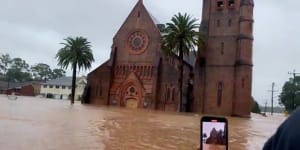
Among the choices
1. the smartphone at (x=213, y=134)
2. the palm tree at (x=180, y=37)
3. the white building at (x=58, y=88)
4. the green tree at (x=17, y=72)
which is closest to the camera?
the smartphone at (x=213, y=134)

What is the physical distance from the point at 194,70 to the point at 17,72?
291ft

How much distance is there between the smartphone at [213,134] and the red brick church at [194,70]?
147 feet

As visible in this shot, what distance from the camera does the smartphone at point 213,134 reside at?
8.54 feet

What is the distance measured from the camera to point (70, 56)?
53.0 m

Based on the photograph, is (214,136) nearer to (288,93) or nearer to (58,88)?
(288,93)

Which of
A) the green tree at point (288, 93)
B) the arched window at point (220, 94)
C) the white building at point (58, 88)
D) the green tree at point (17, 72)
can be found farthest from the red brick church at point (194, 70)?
the green tree at point (17, 72)

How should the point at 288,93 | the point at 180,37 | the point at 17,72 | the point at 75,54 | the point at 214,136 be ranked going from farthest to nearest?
1. the point at 17,72
2. the point at 288,93
3. the point at 75,54
4. the point at 180,37
5. the point at 214,136

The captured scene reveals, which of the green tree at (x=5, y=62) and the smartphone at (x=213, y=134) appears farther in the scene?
the green tree at (x=5, y=62)

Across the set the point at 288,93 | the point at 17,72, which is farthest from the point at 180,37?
the point at 17,72

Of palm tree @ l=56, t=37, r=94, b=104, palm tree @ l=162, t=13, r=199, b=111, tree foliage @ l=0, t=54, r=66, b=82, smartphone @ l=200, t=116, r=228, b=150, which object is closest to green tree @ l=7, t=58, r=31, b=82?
tree foliage @ l=0, t=54, r=66, b=82

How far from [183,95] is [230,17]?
37.4 ft

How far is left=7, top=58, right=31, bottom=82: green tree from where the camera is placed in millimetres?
123938

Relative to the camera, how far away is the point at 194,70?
49594mm

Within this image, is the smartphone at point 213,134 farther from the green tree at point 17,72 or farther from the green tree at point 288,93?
the green tree at point 17,72
